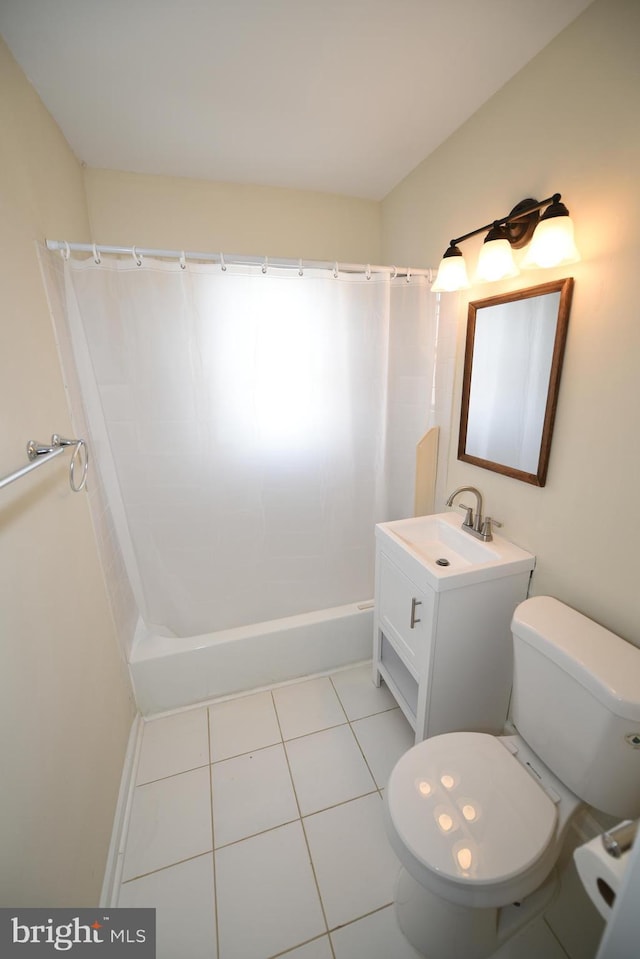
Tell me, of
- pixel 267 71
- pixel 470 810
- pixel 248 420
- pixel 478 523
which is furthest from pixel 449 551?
pixel 267 71

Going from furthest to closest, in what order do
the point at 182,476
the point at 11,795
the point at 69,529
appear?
the point at 182,476, the point at 69,529, the point at 11,795

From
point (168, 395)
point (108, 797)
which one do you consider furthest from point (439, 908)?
point (168, 395)

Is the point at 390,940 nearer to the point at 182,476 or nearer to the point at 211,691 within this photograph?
the point at 211,691

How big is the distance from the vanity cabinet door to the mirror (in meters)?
0.56

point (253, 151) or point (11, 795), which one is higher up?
point (253, 151)

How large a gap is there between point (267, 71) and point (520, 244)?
0.97 metres

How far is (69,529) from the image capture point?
1149 millimetres

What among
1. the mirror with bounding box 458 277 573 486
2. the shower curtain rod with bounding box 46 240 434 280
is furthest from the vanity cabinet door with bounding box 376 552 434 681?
the shower curtain rod with bounding box 46 240 434 280

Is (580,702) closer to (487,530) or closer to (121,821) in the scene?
(487,530)

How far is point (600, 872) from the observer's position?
48 centimetres

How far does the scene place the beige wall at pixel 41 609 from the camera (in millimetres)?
771

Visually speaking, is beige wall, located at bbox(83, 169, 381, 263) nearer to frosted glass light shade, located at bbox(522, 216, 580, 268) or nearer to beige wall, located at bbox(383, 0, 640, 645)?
beige wall, located at bbox(383, 0, 640, 645)

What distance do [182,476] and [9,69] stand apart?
4.23 ft

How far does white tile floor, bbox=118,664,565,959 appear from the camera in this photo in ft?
3.33
